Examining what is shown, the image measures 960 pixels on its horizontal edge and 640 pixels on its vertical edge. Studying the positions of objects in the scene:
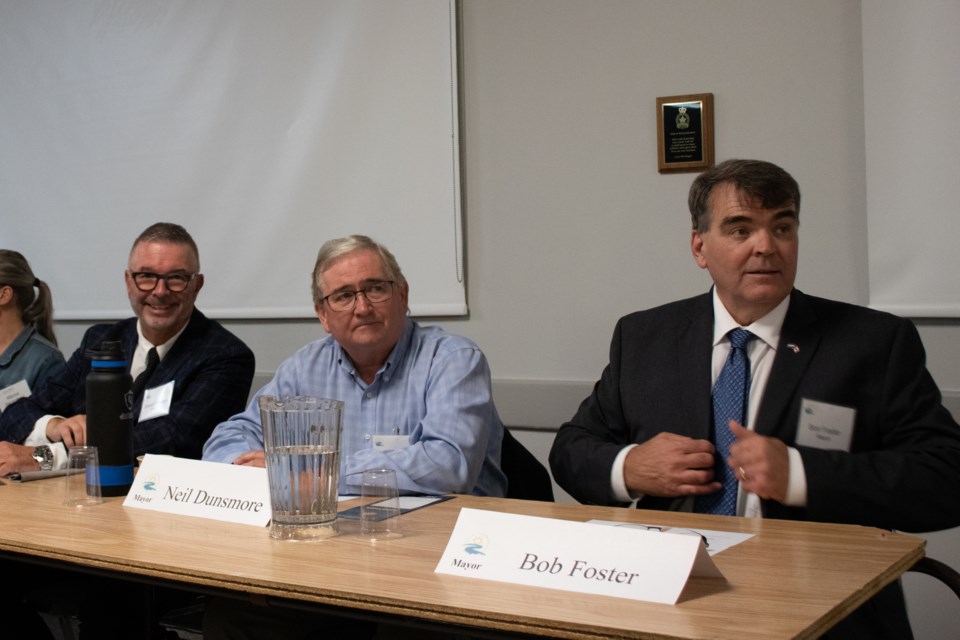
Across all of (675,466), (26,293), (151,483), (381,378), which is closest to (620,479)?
(675,466)

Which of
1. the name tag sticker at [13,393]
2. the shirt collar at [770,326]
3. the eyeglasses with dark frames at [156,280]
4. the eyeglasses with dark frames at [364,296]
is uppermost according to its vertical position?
the eyeglasses with dark frames at [156,280]

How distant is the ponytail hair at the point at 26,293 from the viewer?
3812 mm

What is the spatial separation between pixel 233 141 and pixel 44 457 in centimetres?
209

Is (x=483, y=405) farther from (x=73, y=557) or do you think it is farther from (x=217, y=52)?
(x=217, y=52)

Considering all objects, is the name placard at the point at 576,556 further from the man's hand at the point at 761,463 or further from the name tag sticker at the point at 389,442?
the name tag sticker at the point at 389,442

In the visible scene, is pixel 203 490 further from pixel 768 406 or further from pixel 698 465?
pixel 768 406

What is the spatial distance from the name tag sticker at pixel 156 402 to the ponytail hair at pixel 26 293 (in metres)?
1.15

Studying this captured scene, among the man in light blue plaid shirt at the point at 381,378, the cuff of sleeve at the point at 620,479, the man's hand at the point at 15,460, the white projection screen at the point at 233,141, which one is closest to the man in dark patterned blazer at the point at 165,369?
the man's hand at the point at 15,460

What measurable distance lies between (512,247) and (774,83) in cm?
113

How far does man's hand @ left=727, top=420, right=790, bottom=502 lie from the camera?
1882 mm

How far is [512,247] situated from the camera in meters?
3.73

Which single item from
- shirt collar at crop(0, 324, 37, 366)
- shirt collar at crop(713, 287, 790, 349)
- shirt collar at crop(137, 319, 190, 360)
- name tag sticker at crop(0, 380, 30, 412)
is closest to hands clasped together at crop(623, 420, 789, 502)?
shirt collar at crop(713, 287, 790, 349)

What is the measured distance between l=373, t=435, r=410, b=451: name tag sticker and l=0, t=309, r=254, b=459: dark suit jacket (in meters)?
0.78

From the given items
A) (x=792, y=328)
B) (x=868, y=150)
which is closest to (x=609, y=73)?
(x=868, y=150)
